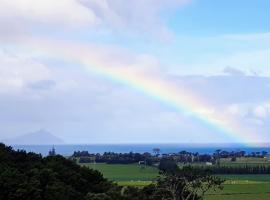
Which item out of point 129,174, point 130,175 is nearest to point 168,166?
point 130,175

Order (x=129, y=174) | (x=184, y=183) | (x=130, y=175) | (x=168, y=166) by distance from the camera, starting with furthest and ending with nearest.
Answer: (x=129, y=174) → (x=130, y=175) → (x=168, y=166) → (x=184, y=183)

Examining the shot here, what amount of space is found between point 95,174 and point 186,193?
7860 mm

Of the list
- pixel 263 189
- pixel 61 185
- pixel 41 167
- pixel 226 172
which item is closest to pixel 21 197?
pixel 61 185

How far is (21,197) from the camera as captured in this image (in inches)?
1383

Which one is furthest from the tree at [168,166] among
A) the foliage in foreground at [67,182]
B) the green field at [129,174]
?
the green field at [129,174]

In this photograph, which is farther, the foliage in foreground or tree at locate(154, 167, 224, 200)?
tree at locate(154, 167, 224, 200)

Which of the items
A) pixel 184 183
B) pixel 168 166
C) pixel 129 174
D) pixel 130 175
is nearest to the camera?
pixel 184 183

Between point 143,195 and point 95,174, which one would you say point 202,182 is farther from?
point 95,174

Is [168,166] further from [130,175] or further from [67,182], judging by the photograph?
[67,182]

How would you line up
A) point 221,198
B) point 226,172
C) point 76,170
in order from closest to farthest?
point 76,170 < point 221,198 < point 226,172

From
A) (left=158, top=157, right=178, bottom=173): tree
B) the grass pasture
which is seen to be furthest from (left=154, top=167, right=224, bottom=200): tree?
the grass pasture

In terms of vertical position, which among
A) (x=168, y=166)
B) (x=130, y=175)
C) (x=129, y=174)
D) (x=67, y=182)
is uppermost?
(x=168, y=166)

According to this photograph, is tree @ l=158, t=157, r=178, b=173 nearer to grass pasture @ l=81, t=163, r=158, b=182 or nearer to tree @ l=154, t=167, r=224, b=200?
tree @ l=154, t=167, r=224, b=200

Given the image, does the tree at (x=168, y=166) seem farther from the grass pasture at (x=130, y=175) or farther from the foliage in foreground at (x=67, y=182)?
the grass pasture at (x=130, y=175)
